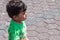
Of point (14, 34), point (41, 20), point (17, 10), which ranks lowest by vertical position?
point (41, 20)

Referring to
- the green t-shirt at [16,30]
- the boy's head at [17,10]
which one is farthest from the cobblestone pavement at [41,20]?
the boy's head at [17,10]

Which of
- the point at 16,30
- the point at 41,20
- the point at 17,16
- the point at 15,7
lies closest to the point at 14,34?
the point at 16,30

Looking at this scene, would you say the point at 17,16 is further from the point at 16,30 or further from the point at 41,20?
the point at 41,20

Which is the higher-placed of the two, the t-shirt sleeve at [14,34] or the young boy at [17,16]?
the young boy at [17,16]

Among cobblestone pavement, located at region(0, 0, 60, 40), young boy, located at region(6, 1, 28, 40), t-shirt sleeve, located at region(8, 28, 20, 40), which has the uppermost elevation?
young boy, located at region(6, 1, 28, 40)

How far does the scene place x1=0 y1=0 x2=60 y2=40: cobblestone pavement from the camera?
18.1 ft


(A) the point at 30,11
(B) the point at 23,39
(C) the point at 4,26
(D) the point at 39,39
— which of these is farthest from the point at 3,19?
(B) the point at 23,39

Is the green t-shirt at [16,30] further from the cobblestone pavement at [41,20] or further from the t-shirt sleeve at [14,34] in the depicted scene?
the cobblestone pavement at [41,20]

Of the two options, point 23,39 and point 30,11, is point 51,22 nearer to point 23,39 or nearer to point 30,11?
point 30,11

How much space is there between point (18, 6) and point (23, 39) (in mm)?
587

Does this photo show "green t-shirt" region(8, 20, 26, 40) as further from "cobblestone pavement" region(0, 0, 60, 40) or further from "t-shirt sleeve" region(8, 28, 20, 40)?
"cobblestone pavement" region(0, 0, 60, 40)

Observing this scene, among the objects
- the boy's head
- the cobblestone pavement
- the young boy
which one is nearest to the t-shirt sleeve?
the young boy

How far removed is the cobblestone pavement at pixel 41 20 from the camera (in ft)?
18.1

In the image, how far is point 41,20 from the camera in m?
6.02
